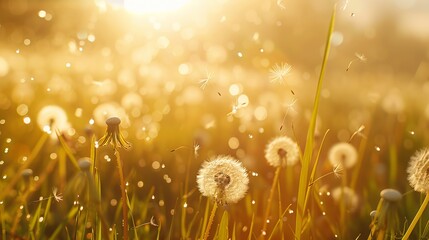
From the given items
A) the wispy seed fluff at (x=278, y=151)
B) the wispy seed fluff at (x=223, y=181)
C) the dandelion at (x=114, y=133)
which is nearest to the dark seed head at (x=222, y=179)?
the wispy seed fluff at (x=223, y=181)

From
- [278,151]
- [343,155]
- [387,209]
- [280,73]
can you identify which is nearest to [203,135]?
[343,155]

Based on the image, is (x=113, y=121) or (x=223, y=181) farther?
(x=223, y=181)

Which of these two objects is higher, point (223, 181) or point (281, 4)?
point (281, 4)

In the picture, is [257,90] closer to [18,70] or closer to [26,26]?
[18,70]

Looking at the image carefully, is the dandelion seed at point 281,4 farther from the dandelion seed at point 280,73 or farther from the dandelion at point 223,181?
the dandelion at point 223,181

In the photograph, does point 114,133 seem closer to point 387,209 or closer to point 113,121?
point 113,121

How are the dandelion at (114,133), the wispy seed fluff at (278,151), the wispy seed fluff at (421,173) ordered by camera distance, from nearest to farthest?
the dandelion at (114,133), the wispy seed fluff at (421,173), the wispy seed fluff at (278,151)

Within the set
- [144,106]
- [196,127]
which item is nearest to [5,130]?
[196,127]
